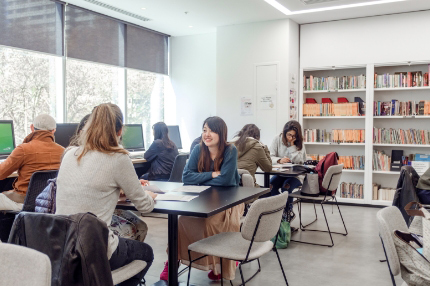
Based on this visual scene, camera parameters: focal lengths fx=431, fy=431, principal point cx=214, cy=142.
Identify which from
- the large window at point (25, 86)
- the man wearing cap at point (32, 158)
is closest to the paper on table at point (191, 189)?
the man wearing cap at point (32, 158)

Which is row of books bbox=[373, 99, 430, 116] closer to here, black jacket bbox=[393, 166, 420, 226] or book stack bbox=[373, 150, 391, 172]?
book stack bbox=[373, 150, 391, 172]

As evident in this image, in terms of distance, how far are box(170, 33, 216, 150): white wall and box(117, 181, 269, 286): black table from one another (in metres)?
4.41

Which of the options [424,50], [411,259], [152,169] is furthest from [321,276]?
[424,50]

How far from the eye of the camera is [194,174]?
3.21 m

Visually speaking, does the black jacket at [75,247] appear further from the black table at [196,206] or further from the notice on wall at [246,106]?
the notice on wall at [246,106]

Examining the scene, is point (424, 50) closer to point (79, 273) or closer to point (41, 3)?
point (41, 3)

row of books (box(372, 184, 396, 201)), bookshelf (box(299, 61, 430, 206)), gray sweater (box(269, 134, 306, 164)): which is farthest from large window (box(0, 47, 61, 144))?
row of books (box(372, 184, 396, 201))

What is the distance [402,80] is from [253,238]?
184 inches

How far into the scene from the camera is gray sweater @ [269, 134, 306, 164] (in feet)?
17.4

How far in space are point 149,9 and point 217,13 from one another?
3.14 ft

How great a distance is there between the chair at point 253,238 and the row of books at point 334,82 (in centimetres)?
439

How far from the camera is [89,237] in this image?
1697 millimetres

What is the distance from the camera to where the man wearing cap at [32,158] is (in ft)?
11.0

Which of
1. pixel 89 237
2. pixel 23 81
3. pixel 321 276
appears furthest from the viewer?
pixel 23 81
